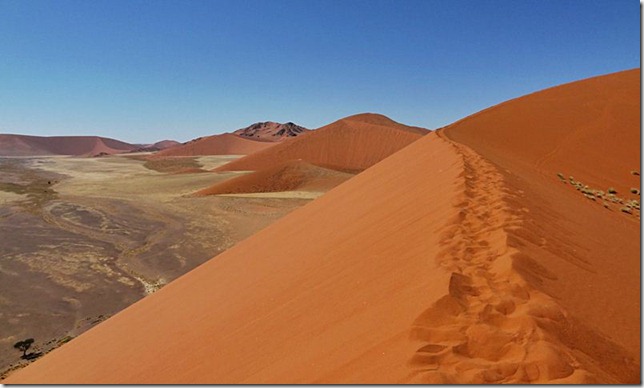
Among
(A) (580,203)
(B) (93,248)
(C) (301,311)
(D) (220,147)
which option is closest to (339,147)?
(B) (93,248)

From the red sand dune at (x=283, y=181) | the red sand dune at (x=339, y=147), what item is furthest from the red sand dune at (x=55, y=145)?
the red sand dune at (x=283, y=181)

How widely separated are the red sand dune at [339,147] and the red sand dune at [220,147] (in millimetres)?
46507

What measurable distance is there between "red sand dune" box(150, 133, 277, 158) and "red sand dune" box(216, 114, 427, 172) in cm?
4651

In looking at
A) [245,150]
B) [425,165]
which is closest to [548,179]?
[425,165]

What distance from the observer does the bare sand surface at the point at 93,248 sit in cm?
1045

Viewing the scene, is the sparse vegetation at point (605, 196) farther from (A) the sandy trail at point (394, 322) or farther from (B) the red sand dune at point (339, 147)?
(B) the red sand dune at point (339, 147)

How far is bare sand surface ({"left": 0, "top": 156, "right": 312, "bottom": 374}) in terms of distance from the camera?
10445 millimetres

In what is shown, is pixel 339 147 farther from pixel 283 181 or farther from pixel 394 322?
pixel 394 322

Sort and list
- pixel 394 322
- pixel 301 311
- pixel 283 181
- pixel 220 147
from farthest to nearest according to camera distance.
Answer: pixel 220 147
pixel 283 181
pixel 301 311
pixel 394 322

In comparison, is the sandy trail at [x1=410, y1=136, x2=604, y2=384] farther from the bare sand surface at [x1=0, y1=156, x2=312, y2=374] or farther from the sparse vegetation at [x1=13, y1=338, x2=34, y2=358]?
the sparse vegetation at [x1=13, y1=338, x2=34, y2=358]

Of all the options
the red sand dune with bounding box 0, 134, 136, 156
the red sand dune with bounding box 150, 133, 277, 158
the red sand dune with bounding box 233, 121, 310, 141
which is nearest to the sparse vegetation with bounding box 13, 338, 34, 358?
the red sand dune with bounding box 150, 133, 277, 158

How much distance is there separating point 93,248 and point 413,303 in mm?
16361

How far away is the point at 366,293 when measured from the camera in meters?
3.77

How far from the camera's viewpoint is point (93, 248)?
1641 centimetres
